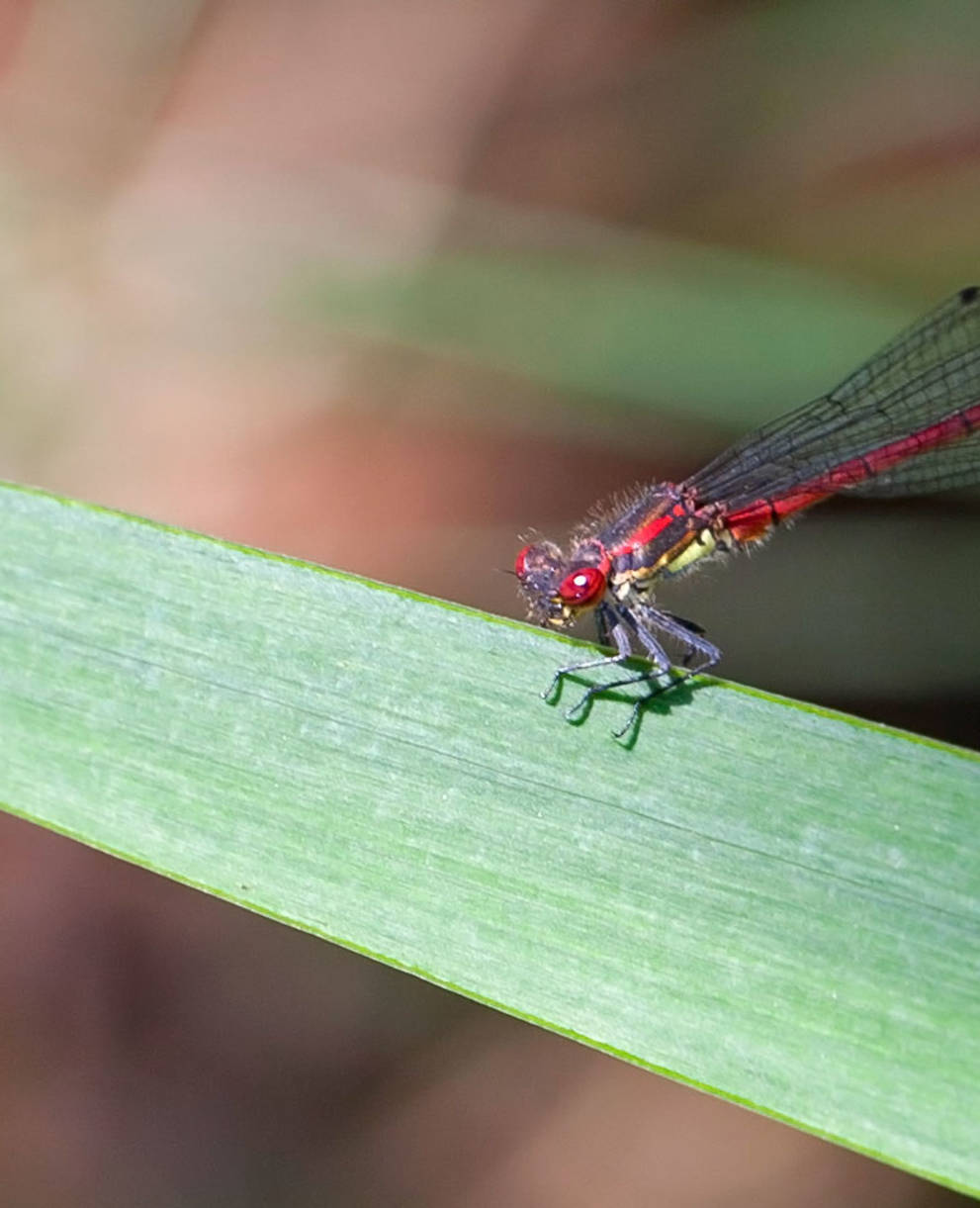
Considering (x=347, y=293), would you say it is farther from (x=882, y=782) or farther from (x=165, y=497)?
(x=882, y=782)

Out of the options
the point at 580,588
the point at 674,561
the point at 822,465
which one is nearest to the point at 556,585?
the point at 580,588

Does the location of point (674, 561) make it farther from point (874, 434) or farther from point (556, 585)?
point (874, 434)

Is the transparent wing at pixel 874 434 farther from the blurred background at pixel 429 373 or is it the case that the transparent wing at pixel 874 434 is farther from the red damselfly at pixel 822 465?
the blurred background at pixel 429 373

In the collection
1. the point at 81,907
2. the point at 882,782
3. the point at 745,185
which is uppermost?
the point at 745,185

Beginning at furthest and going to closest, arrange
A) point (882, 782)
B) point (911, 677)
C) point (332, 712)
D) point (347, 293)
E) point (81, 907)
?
point (347, 293) → point (81, 907) → point (911, 677) → point (332, 712) → point (882, 782)

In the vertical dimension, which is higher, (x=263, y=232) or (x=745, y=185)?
(x=745, y=185)

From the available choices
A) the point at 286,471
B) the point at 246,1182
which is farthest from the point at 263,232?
the point at 246,1182
